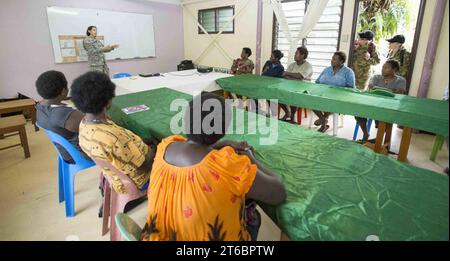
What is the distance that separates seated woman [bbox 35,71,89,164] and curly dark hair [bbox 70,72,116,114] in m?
0.39

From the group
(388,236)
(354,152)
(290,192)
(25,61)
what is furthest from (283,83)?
(25,61)

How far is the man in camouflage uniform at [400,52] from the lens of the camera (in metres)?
3.37

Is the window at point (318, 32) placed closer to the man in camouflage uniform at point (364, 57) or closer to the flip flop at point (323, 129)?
the man in camouflage uniform at point (364, 57)

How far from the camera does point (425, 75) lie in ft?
10.7

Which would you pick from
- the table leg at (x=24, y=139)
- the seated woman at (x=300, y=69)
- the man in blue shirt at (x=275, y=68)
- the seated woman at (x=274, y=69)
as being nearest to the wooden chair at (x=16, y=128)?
the table leg at (x=24, y=139)

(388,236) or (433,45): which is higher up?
(433,45)

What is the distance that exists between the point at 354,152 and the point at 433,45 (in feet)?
9.23

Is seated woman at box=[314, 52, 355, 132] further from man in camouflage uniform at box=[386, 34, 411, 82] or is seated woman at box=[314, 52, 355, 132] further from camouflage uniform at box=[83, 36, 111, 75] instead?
camouflage uniform at box=[83, 36, 111, 75]

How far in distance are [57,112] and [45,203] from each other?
0.88 metres

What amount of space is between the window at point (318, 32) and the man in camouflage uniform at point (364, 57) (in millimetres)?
431

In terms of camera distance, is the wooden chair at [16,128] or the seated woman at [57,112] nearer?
the seated woman at [57,112]

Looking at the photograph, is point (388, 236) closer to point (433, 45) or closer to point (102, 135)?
point (102, 135)

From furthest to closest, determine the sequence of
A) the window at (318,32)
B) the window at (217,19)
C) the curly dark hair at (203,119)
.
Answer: the window at (217,19) → the window at (318,32) → the curly dark hair at (203,119)

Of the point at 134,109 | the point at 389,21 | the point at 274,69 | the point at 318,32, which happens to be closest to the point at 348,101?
the point at 274,69
